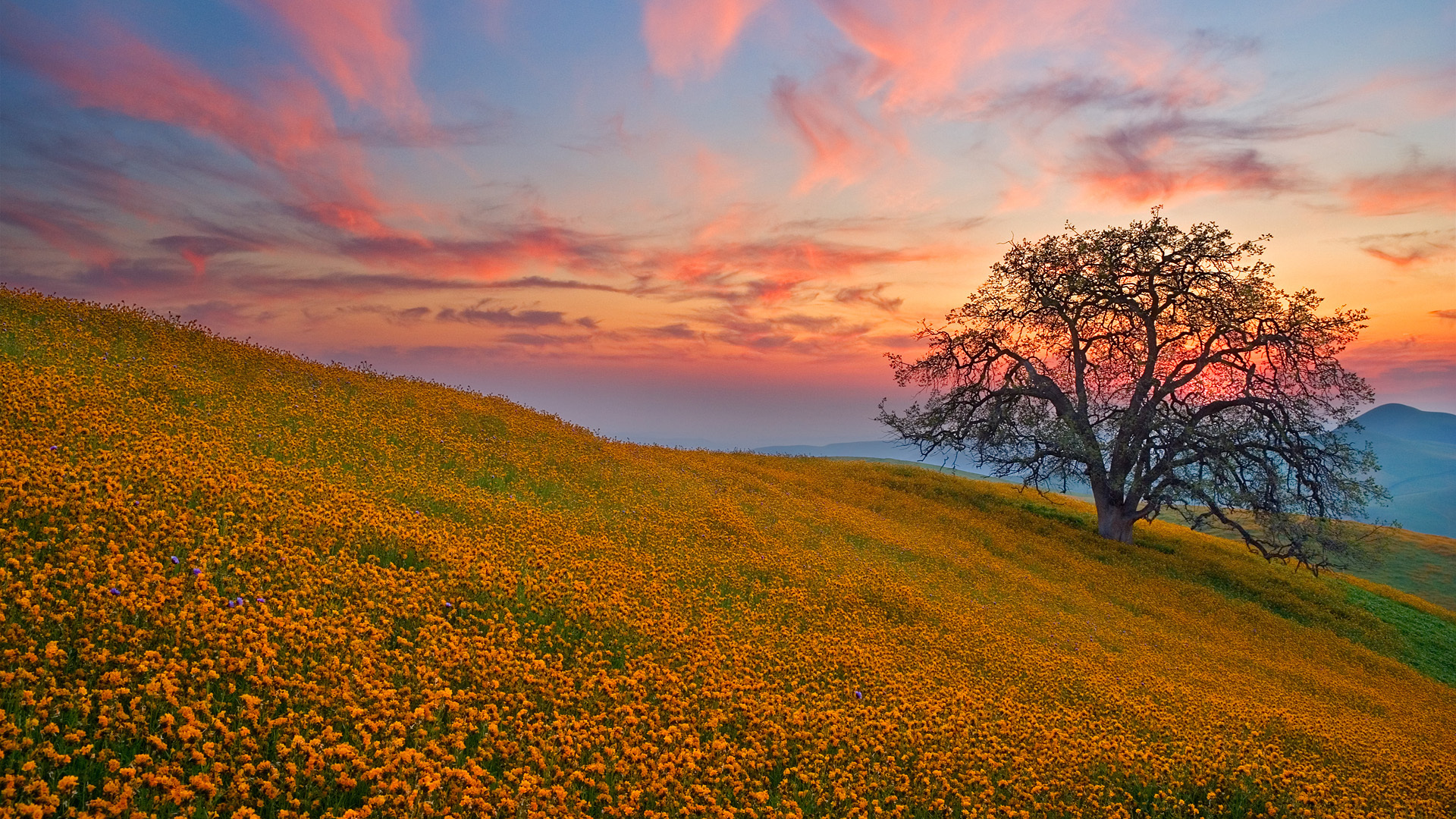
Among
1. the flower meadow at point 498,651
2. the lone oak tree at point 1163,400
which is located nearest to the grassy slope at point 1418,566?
the lone oak tree at point 1163,400

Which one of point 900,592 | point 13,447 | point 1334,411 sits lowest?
point 900,592

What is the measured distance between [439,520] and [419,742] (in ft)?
19.9

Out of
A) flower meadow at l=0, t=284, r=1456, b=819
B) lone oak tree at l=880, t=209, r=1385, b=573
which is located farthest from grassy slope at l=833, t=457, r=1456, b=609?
flower meadow at l=0, t=284, r=1456, b=819

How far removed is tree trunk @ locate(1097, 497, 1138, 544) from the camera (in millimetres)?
33656

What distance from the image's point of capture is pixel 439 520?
11.1 meters

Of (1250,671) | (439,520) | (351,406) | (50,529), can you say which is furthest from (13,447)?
(1250,671)

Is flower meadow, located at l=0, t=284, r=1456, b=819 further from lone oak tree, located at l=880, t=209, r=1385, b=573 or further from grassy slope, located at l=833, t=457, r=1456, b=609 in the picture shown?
grassy slope, located at l=833, t=457, r=1456, b=609

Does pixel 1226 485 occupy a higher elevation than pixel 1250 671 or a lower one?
higher

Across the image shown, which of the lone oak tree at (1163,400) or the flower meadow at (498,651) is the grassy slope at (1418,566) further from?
the flower meadow at (498,651)

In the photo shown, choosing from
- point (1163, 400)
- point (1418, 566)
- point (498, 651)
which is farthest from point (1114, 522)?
point (1418, 566)

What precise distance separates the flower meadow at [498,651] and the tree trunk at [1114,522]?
12.9 m

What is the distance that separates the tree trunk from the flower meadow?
12.9 meters

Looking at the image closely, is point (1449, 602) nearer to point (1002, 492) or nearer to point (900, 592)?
point (1002, 492)

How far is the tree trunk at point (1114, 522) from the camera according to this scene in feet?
110
